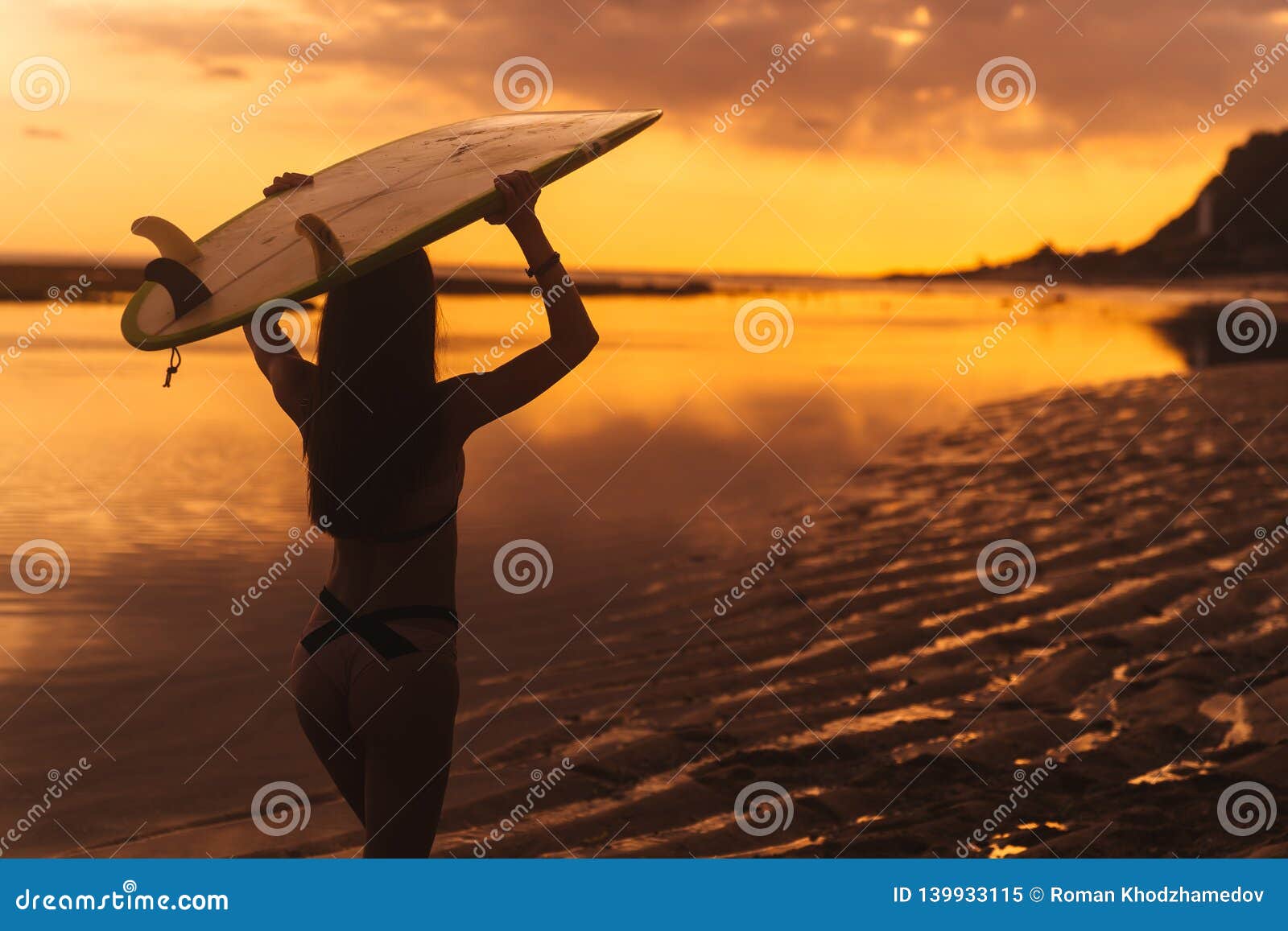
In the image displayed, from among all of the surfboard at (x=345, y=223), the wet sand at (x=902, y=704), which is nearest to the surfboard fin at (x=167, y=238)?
the surfboard at (x=345, y=223)

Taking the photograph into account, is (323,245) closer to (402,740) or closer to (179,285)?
(179,285)

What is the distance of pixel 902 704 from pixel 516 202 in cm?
402

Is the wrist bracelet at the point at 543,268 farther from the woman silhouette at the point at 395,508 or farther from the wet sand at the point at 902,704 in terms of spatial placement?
the wet sand at the point at 902,704

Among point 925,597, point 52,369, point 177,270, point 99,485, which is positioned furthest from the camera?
point 52,369

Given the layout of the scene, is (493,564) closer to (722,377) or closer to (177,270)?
(177,270)

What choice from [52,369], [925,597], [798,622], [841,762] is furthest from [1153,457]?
[52,369]

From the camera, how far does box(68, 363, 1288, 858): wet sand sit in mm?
4551

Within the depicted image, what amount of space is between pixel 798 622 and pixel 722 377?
11.8 m

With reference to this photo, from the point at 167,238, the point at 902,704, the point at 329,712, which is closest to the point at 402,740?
the point at 329,712

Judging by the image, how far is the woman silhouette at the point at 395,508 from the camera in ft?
8.02

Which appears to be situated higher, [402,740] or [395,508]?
[395,508]

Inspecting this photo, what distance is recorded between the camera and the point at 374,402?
8.07 ft

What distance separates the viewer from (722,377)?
18578 mm

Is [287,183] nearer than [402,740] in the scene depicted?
No
